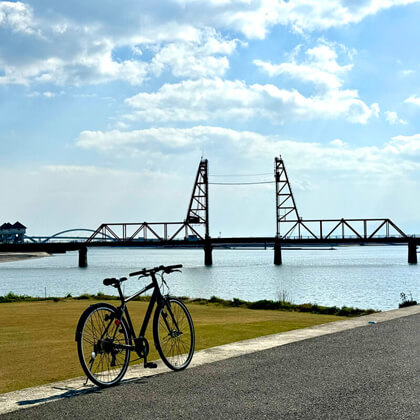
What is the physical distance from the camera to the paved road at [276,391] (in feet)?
18.7

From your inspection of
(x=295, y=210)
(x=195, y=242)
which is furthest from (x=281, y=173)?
(x=195, y=242)

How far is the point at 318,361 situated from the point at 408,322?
4901 mm

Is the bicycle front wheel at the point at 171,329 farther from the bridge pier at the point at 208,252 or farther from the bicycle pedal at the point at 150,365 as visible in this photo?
the bridge pier at the point at 208,252

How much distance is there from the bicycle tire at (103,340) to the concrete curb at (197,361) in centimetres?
17

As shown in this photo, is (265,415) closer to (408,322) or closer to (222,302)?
(408,322)

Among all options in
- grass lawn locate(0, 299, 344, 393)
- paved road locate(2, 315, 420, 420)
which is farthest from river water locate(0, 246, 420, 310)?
paved road locate(2, 315, 420, 420)

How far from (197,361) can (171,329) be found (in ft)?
2.02

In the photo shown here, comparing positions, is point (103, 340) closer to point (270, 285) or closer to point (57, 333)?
point (57, 333)

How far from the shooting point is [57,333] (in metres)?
13.2

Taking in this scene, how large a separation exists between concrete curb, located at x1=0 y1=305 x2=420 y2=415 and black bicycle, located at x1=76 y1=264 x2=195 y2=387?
0.56ft

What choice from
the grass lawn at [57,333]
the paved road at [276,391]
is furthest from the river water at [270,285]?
the paved road at [276,391]

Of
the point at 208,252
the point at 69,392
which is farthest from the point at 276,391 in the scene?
the point at 208,252

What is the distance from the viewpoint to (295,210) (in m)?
131

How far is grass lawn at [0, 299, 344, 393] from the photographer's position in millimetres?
8719
